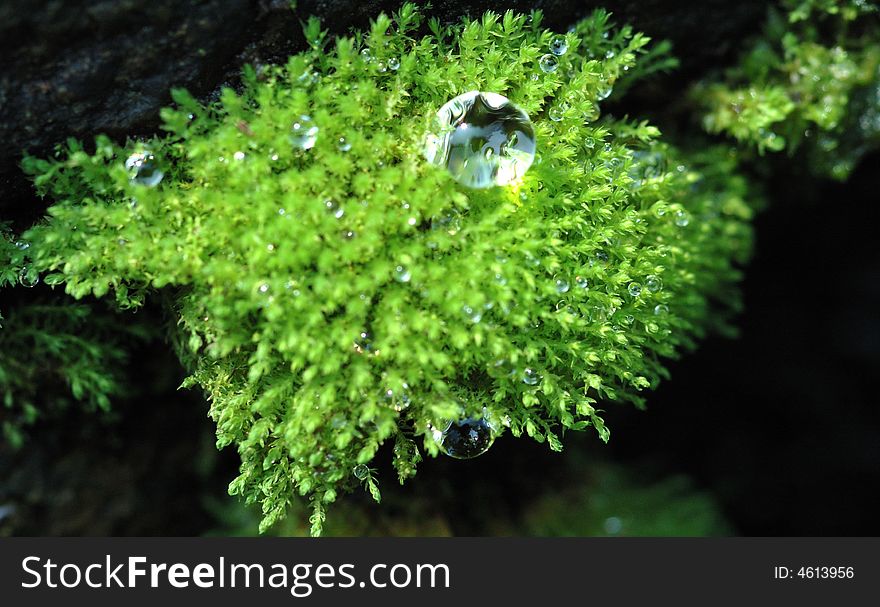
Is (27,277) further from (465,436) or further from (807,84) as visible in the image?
(807,84)

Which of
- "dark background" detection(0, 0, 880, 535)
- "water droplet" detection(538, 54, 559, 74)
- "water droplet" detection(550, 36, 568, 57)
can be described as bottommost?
"dark background" detection(0, 0, 880, 535)

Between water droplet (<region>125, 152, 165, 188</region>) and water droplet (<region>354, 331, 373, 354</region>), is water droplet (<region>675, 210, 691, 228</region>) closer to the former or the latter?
water droplet (<region>354, 331, 373, 354</region>)

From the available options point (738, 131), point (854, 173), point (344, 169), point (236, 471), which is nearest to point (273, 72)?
point (344, 169)

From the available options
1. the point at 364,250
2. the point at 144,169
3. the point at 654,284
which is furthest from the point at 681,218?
the point at 144,169

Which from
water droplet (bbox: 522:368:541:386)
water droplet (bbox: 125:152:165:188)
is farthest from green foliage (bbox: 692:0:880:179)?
water droplet (bbox: 125:152:165:188)

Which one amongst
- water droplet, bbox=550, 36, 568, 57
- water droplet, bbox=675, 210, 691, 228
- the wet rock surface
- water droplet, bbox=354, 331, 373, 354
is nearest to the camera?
the wet rock surface
